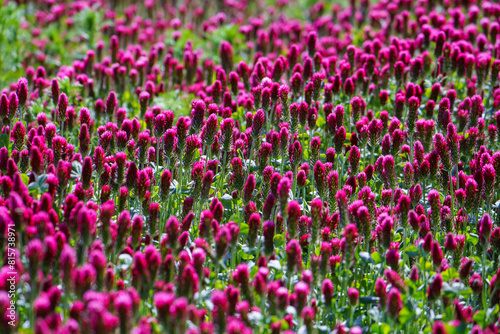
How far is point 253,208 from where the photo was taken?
4.03m

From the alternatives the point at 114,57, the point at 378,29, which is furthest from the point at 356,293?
the point at 378,29

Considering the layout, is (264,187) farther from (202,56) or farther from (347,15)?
(347,15)

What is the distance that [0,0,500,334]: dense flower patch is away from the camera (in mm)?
3012

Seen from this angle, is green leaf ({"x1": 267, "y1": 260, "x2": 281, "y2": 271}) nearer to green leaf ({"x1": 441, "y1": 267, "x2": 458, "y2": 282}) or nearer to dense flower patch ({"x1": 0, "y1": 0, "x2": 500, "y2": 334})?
dense flower patch ({"x1": 0, "y1": 0, "x2": 500, "y2": 334})

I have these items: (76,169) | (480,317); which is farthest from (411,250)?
(76,169)

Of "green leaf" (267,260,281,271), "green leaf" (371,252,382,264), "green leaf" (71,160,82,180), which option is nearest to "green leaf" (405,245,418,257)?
"green leaf" (371,252,382,264)

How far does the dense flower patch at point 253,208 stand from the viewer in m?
3.01

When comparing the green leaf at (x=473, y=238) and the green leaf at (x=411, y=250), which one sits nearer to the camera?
the green leaf at (x=411, y=250)

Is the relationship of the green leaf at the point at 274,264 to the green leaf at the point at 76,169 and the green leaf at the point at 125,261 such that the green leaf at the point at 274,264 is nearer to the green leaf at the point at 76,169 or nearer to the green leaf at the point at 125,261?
the green leaf at the point at 125,261

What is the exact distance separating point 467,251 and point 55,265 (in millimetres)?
2805

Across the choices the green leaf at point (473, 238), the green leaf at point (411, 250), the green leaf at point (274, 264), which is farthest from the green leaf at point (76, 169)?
the green leaf at point (473, 238)

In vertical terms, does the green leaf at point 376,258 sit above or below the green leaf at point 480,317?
above

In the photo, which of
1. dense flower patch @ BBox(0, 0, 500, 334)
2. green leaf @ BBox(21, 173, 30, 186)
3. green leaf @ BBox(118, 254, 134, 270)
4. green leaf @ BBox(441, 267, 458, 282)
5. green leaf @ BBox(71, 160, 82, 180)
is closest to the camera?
dense flower patch @ BBox(0, 0, 500, 334)

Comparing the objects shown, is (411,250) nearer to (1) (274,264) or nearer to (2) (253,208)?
(1) (274,264)
